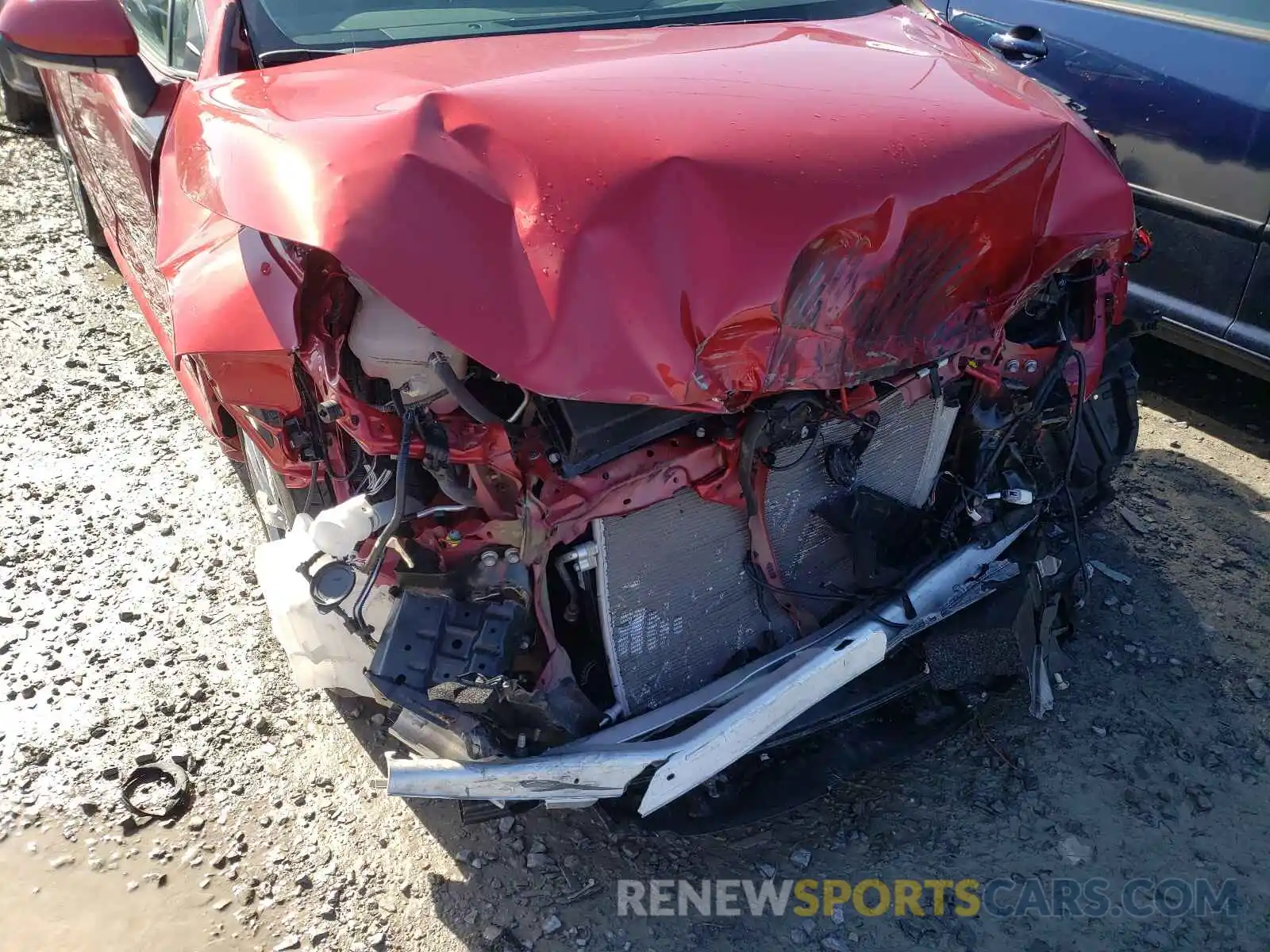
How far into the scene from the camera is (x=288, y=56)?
7.36ft

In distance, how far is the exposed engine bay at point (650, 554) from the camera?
72.3 inches

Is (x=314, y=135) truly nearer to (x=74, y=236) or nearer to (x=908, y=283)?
(x=908, y=283)

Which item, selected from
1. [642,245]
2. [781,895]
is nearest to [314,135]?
[642,245]

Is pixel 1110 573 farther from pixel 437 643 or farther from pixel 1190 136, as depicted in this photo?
pixel 437 643

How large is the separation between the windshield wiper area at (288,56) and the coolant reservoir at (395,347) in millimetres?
742

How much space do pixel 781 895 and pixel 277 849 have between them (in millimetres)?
1138

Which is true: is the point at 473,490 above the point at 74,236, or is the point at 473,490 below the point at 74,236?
above

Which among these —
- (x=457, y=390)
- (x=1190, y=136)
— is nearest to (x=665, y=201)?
(x=457, y=390)

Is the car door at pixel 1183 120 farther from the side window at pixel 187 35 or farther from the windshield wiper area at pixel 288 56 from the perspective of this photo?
the side window at pixel 187 35

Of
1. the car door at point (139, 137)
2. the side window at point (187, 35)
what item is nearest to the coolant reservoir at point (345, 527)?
the car door at point (139, 137)

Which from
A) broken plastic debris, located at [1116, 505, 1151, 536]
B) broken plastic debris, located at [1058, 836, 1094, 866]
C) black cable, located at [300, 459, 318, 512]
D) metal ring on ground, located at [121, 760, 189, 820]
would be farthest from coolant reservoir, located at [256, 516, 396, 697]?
broken plastic debris, located at [1116, 505, 1151, 536]

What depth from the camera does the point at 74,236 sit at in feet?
17.1

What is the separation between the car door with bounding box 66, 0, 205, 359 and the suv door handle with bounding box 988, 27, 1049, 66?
2.33 meters

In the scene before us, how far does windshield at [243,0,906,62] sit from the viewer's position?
2309 mm
